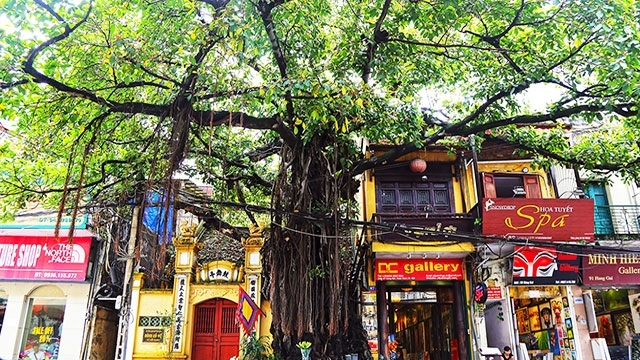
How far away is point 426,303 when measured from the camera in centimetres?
1190

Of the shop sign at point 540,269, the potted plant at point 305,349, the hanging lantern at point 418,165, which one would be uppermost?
the hanging lantern at point 418,165

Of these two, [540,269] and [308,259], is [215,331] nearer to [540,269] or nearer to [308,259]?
[308,259]

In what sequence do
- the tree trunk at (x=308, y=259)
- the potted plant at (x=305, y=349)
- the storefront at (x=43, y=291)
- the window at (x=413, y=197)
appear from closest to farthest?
the potted plant at (x=305, y=349) → the tree trunk at (x=308, y=259) → the storefront at (x=43, y=291) → the window at (x=413, y=197)

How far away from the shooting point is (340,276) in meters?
7.88

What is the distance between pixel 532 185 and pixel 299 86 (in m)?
8.09

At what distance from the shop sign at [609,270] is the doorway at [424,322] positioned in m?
3.20

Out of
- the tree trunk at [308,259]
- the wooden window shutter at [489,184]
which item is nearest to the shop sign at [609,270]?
the wooden window shutter at [489,184]

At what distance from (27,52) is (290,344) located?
18.3 ft

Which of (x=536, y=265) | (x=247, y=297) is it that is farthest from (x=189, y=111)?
(x=536, y=265)

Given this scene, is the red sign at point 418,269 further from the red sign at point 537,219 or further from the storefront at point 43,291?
the storefront at point 43,291

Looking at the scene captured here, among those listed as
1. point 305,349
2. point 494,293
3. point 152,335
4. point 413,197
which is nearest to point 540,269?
point 494,293

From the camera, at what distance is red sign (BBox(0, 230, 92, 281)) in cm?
1152

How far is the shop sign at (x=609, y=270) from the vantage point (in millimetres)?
11062

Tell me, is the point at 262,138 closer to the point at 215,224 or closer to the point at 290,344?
the point at 215,224
